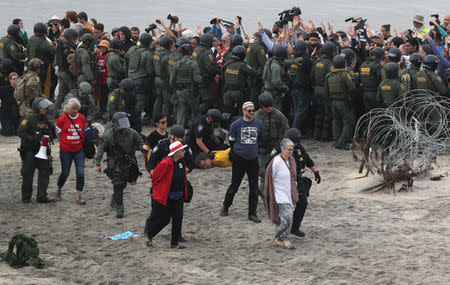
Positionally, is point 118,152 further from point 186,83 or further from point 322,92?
point 322,92

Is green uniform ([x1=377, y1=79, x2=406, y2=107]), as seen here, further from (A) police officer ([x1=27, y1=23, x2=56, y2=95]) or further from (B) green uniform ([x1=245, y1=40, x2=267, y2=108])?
(A) police officer ([x1=27, y1=23, x2=56, y2=95])

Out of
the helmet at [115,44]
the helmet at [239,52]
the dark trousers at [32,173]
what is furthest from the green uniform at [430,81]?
the dark trousers at [32,173]

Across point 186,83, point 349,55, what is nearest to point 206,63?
point 186,83

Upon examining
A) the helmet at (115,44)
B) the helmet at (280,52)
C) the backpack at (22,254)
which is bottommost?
the backpack at (22,254)

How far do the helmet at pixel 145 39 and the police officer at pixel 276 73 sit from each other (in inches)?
132

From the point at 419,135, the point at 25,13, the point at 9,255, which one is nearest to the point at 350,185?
the point at 419,135

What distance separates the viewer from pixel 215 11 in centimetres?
3847

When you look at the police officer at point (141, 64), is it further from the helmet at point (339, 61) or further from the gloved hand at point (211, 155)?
the helmet at point (339, 61)

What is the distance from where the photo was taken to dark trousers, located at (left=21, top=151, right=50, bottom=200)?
1209cm

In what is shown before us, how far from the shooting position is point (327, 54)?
15.5m

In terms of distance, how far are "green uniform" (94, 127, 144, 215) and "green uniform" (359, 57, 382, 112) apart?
547 centimetres

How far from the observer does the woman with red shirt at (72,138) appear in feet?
39.0

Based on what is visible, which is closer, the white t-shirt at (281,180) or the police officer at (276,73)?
Result: the white t-shirt at (281,180)

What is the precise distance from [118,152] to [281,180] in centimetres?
292
